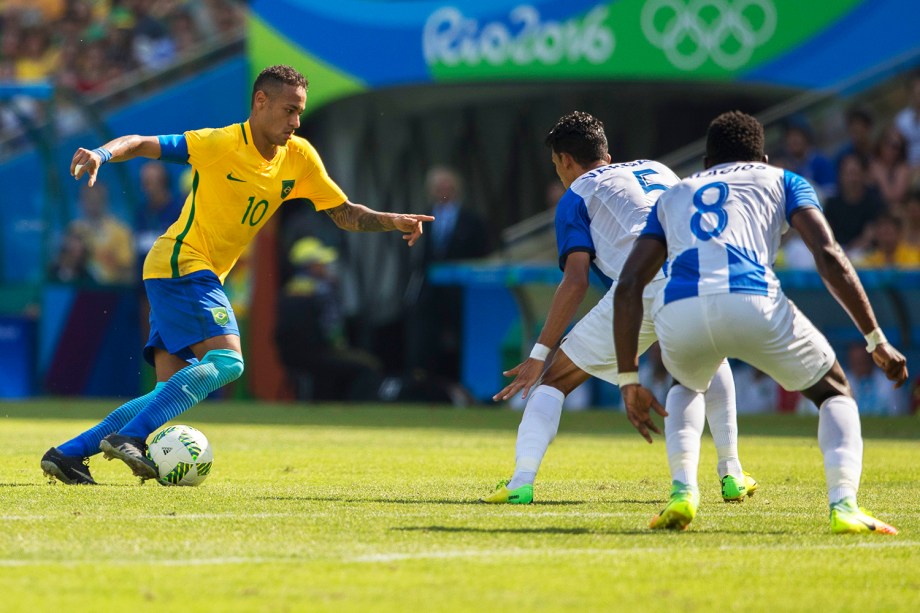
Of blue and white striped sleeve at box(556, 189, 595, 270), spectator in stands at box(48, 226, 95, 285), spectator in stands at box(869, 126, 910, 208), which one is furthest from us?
spectator in stands at box(48, 226, 95, 285)

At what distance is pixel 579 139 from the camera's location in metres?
8.50

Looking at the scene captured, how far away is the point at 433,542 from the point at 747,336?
1.56 m

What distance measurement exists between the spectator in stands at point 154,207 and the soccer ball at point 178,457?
551 inches

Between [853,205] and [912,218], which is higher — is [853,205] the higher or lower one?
the higher one

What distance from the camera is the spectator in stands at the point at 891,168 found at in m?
18.8

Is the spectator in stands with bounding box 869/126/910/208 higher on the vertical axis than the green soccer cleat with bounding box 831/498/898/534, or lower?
higher

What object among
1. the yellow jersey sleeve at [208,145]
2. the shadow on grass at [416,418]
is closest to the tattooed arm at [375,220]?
the yellow jersey sleeve at [208,145]

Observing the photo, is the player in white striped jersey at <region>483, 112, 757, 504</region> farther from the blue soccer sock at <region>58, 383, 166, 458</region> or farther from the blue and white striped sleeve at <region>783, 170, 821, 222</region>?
the blue soccer sock at <region>58, 383, 166, 458</region>

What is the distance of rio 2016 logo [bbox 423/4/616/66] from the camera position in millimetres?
20859

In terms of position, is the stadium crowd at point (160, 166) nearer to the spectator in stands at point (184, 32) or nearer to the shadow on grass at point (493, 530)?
the spectator in stands at point (184, 32)

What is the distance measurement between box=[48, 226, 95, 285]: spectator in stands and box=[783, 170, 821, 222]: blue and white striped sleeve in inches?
743

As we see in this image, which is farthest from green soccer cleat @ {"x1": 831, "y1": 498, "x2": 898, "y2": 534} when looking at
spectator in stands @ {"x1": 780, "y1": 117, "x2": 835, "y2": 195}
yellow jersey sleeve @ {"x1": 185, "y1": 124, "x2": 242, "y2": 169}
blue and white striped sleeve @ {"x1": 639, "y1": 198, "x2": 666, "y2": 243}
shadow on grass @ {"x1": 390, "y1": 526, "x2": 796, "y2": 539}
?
spectator in stands @ {"x1": 780, "y1": 117, "x2": 835, "y2": 195}

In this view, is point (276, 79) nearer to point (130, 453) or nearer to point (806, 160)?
point (130, 453)

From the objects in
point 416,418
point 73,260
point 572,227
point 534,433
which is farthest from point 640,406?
point 73,260
